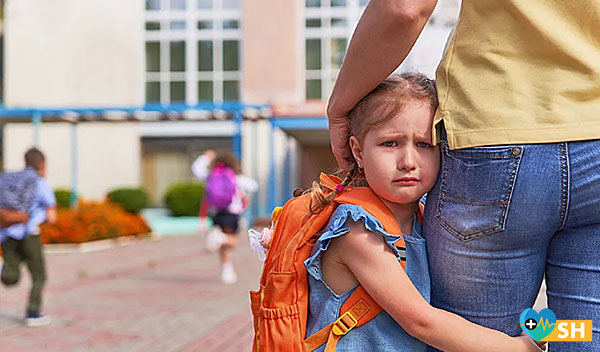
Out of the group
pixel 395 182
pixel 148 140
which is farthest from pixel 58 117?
pixel 395 182

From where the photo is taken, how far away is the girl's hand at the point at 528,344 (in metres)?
1.71

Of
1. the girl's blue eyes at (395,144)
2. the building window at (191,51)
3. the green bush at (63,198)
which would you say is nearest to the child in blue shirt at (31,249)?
the girl's blue eyes at (395,144)

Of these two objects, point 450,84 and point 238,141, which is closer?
point 450,84

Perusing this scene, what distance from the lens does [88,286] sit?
9.86m

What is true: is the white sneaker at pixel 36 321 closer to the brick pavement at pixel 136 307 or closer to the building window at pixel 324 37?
the brick pavement at pixel 136 307

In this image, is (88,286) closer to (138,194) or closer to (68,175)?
(138,194)

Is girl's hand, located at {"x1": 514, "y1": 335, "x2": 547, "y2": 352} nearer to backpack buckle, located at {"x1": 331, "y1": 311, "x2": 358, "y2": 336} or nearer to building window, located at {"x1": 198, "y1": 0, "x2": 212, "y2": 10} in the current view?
backpack buckle, located at {"x1": 331, "y1": 311, "x2": 358, "y2": 336}

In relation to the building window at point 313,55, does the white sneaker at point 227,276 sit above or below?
below

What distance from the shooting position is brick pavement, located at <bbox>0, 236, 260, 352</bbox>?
6164 millimetres

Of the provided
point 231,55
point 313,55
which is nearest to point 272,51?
point 313,55

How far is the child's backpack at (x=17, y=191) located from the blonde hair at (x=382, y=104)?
19.2ft

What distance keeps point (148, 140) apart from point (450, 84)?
28.7 m

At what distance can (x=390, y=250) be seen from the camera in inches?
67.8

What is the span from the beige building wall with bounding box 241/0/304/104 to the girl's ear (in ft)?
84.3
